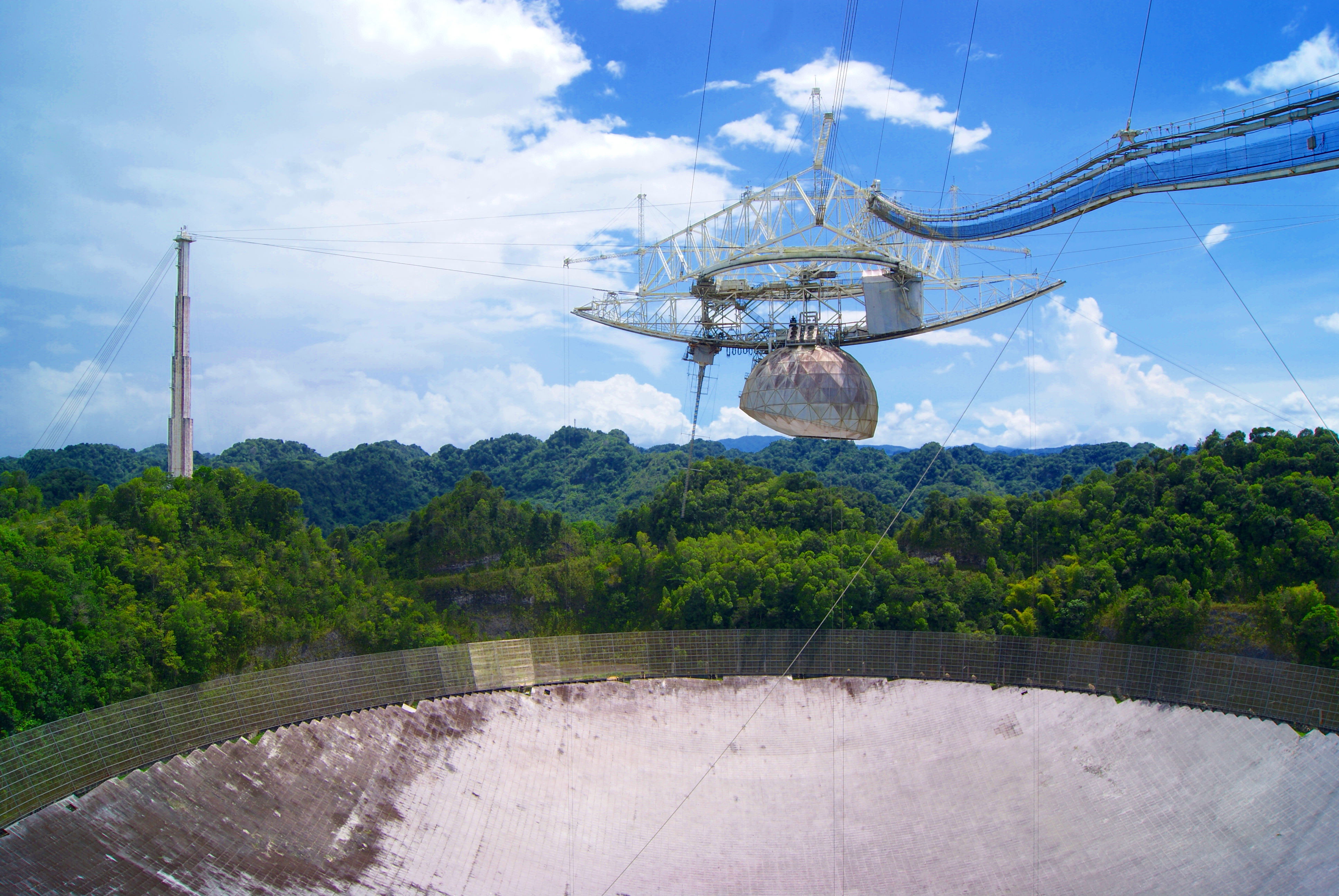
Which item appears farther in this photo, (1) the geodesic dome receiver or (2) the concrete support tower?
(2) the concrete support tower

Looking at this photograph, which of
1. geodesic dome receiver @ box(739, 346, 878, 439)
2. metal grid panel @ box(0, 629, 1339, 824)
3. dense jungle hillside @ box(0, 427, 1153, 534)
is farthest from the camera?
dense jungle hillside @ box(0, 427, 1153, 534)

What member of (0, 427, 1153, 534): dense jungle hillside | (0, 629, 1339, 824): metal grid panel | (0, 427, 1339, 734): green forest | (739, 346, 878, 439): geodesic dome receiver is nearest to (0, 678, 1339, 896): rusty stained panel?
(0, 629, 1339, 824): metal grid panel

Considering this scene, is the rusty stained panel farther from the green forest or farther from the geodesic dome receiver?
the green forest

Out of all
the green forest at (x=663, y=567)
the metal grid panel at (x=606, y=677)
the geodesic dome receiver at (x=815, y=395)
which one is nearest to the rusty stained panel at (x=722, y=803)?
the metal grid panel at (x=606, y=677)

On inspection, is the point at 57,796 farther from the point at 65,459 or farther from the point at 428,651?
the point at 65,459

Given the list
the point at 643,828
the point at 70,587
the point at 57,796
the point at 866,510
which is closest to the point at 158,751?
the point at 57,796

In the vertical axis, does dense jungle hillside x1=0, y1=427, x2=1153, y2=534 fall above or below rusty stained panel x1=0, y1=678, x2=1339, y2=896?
above

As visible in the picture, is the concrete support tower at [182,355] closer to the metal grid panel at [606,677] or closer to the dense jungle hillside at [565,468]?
the metal grid panel at [606,677]
